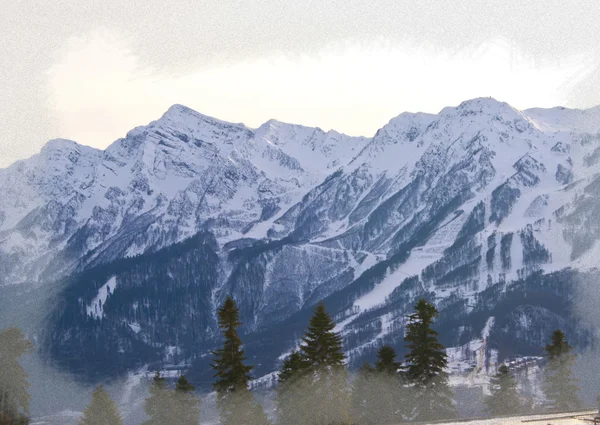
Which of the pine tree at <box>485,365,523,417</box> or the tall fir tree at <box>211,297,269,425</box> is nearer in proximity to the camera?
the tall fir tree at <box>211,297,269,425</box>

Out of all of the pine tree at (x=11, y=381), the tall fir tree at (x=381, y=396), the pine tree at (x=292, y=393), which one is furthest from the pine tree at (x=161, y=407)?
the tall fir tree at (x=381, y=396)

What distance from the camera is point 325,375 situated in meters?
93.1

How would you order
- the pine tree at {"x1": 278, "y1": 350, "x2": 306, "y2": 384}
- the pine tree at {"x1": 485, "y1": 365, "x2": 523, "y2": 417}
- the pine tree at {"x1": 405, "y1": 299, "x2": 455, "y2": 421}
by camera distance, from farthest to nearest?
the pine tree at {"x1": 485, "y1": 365, "x2": 523, "y2": 417} < the pine tree at {"x1": 405, "y1": 299, "x2": 455, "y2": 421} < the pine tree at {"x1": 278, "y1": 350, "x2": 306, "y2": 384}

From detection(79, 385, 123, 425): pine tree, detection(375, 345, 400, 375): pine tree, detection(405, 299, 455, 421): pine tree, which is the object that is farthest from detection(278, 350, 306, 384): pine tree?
detection(79, 385, 123, 425): pine tree

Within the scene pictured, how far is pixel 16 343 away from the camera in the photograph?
343 feet

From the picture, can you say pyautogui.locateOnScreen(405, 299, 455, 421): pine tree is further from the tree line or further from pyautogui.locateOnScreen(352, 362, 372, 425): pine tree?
pyautogui.locateOnScreen(352, 362, 372, 425): pine tree

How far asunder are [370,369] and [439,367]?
9.57 meters

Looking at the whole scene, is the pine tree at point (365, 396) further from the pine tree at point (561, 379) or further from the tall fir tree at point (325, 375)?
the pine tree at point (561, 379)

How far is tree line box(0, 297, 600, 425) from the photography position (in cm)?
9231

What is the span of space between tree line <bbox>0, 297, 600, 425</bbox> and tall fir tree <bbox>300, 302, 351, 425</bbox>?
0.29 ft

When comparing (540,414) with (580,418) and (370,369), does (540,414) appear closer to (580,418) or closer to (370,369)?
(580,418)

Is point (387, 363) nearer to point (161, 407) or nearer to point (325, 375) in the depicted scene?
point (325, 375)

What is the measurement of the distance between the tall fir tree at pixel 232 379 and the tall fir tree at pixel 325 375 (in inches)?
219

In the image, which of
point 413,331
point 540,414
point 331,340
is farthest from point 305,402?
point 540,414
